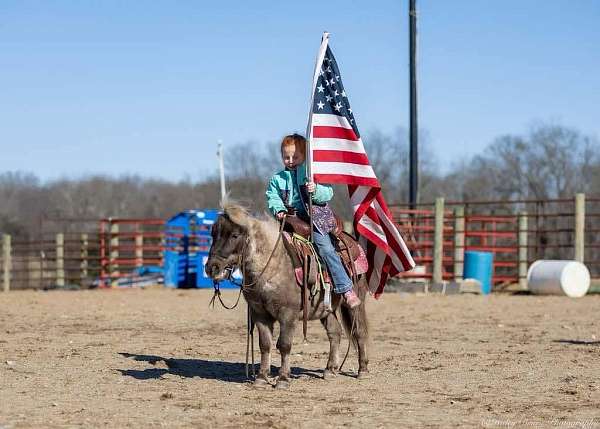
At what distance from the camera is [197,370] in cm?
900

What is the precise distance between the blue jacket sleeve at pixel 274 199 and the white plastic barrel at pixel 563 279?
45.0ft

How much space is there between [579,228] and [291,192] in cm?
1560

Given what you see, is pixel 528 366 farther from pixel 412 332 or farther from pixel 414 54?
pixel 414 54

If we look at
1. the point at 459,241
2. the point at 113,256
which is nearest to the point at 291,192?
the point at 459,241

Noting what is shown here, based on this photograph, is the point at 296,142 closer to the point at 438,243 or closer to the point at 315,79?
the point at 315,79

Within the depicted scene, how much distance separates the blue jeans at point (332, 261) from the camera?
8.13m

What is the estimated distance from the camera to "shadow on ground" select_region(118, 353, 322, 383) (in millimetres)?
8547

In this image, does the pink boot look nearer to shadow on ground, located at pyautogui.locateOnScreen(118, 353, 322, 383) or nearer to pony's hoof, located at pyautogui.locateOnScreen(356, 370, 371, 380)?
pony's hoof, located at pyautogui.locateOnScreen(356, 370, 371, 380)

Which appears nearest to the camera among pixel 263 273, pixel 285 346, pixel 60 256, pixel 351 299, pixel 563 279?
pixel 263 273

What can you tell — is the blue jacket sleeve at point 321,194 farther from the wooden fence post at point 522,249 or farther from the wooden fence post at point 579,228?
the wooden fence post at point 522,249

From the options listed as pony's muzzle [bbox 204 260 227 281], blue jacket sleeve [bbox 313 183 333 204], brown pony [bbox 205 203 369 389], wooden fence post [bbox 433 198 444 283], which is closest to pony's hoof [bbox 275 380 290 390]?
brown pony [bbox 205 203 369 389]

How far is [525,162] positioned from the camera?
7150 centimetres

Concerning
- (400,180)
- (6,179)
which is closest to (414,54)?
(400,180)

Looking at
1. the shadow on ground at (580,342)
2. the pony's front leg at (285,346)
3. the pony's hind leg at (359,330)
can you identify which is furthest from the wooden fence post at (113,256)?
the pony's front leg at (285,346)
